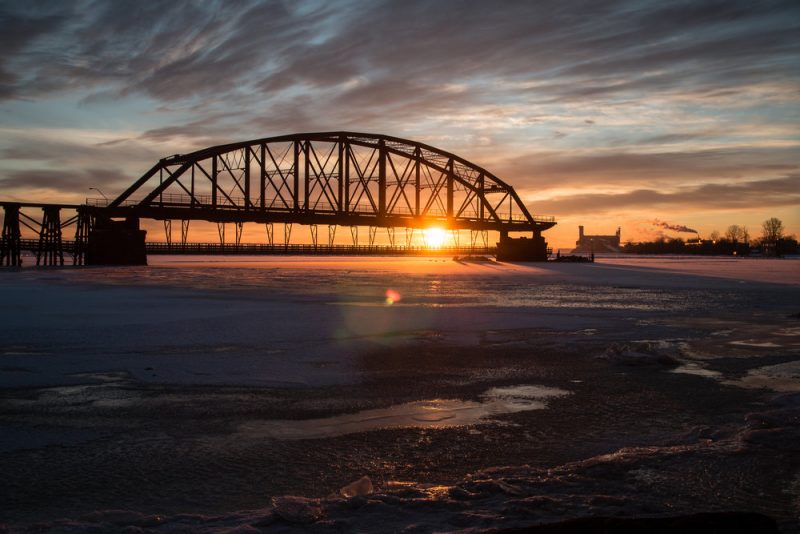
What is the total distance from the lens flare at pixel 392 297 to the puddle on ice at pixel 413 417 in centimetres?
1385

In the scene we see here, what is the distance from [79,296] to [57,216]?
50.4m

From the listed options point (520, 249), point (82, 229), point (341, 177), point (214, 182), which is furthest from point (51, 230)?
point (520, 249)

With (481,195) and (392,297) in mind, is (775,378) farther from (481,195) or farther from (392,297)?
(481,195)

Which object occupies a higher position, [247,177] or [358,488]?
[247,177]

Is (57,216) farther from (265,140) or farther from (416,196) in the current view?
(416,196)

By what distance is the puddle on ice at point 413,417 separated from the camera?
22.1ft

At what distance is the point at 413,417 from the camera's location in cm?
735

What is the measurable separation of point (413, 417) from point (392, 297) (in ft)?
58.4

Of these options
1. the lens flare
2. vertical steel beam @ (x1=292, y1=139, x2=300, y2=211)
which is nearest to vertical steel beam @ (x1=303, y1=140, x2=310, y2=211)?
vertical steel beam @ (x1=292, y1=139, x2=300, y2=211)

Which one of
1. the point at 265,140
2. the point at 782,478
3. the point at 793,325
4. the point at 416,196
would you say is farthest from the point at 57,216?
the point at 782,478

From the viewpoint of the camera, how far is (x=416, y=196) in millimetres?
99312

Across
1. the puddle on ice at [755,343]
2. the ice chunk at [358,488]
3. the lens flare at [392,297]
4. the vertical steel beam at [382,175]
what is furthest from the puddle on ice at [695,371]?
the vertical steel beam at [382,175]

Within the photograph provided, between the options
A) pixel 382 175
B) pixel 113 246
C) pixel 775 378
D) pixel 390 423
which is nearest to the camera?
pixel 390 423

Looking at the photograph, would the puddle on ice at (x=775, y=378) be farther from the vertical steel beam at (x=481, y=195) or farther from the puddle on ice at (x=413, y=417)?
the vertical steel beam at (x=481, y=195)
